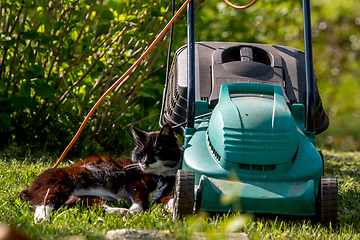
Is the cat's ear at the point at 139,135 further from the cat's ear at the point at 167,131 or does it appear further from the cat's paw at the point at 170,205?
the cat's paw at the point at 170,205

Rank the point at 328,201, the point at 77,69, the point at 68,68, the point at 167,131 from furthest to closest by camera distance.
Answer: the point at 77,69
the point at 68,68
the point at 167,131
the point at 328,201

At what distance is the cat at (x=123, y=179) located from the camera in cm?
228

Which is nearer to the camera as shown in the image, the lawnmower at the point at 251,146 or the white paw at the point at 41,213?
the lawnmower at the point at 251,146

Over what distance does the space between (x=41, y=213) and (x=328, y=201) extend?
1426 mm

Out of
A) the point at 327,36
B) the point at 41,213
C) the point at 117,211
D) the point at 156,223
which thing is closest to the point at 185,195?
the point at 156,223

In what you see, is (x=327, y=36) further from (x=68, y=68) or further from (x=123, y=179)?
(x=123, y=179)

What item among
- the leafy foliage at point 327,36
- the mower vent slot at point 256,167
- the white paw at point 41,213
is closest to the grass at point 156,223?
the white paw at point 41,213

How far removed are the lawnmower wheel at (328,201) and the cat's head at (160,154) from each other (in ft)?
3.09

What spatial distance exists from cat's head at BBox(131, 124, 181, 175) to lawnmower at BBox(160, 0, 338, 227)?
10 centimetres

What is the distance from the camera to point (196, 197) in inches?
76.1

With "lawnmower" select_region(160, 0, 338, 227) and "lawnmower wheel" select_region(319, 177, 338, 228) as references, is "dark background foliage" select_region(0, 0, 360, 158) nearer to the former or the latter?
"lawnmower" select_region(160, 0, 338, 227)

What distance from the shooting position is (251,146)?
78.5 inches

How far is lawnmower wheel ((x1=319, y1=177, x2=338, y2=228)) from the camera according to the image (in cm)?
189

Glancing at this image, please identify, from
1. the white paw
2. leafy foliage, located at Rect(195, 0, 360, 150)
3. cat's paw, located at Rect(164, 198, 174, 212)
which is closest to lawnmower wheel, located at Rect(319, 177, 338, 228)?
cat's paw, located at Rect(164, 198, 174, 212)
